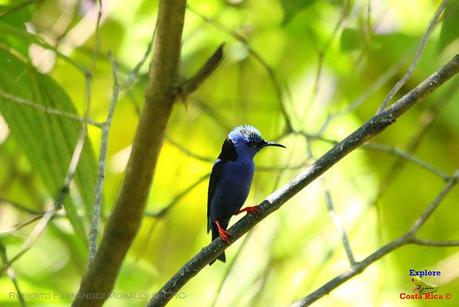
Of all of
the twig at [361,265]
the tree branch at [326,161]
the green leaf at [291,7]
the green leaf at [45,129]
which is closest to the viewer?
the tree branch at [326,161]

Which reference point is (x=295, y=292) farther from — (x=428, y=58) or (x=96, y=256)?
(x=96, y=256)

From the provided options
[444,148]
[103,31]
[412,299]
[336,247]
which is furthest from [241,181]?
[103,31]

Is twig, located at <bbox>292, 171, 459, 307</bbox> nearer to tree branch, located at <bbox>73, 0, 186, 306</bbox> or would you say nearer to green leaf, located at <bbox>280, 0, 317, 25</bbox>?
tree branch, located at <bbox>73, 0, 186, 306</bbox>

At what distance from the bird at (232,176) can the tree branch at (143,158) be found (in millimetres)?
1102

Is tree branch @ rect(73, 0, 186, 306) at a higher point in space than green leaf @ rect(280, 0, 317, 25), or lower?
lower

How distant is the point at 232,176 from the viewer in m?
3.35

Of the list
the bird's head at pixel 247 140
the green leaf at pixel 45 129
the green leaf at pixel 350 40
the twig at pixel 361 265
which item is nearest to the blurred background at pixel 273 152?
the green leaf at pixel 350 40

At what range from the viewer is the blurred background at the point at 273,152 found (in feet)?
11.9

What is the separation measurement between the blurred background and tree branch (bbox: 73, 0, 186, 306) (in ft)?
3.59

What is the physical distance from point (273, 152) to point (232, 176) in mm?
1143

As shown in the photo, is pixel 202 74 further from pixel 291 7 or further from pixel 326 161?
pixel 291 7

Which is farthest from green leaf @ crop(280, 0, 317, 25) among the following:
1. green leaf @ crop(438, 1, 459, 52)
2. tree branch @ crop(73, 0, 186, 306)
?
tree branch @ crop(73, 0, 186, 306)

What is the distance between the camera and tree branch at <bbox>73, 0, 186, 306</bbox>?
2059 mm

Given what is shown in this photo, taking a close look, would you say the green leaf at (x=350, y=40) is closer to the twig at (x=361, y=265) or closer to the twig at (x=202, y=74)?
the twig at (x=361, y=265)
